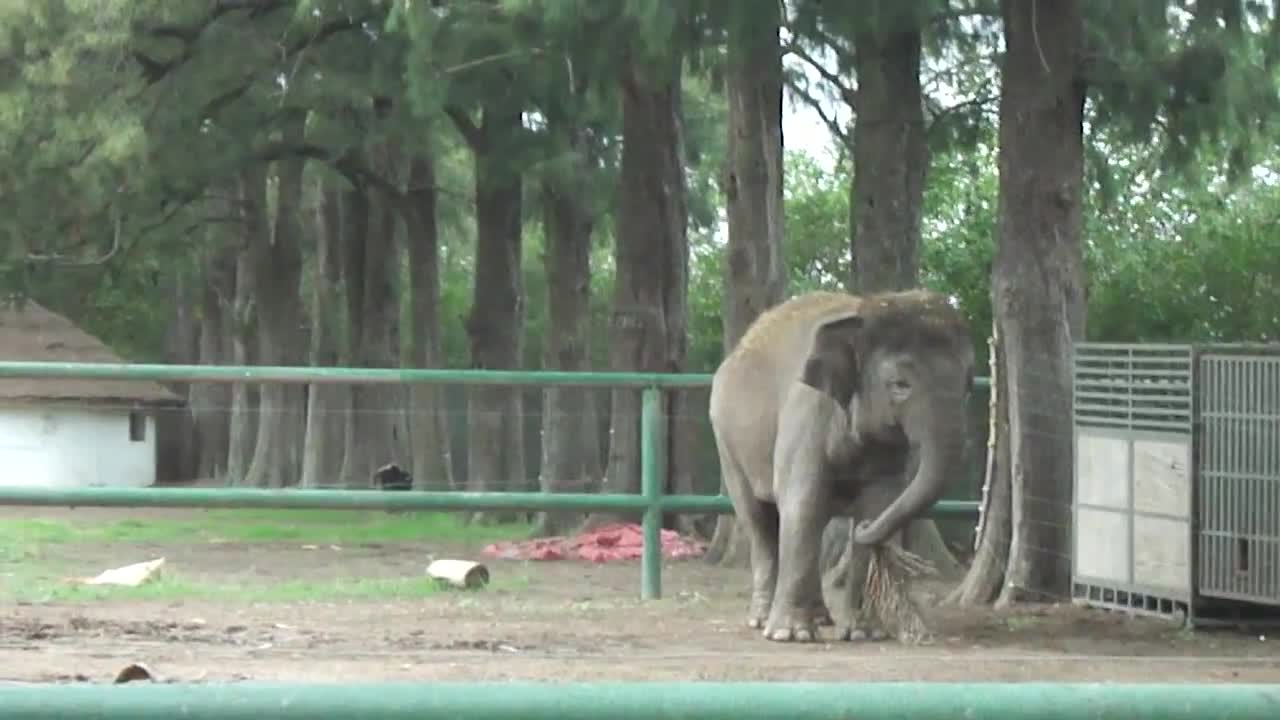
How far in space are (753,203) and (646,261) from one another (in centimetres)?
525

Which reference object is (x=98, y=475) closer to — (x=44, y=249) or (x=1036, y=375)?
(x=44, y=249)

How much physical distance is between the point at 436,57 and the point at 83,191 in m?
5.34

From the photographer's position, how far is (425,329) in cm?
3198

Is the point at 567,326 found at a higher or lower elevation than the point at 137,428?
higher

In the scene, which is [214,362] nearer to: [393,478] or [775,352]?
[393,478]

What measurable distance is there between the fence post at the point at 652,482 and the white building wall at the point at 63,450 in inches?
1064

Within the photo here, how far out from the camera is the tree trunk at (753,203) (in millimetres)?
16859

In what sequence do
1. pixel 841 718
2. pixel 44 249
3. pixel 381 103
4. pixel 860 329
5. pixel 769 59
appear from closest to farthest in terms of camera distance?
pixel 841 718 < pixel 860 329 < pixel 769 59 < pixel 381 103 < pixel 44 249

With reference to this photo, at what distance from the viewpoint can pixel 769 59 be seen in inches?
589

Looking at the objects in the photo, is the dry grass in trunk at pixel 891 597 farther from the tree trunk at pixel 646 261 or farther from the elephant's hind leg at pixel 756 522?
the tree trunk at pixel 646 261

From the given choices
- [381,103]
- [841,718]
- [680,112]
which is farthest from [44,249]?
[841,718]

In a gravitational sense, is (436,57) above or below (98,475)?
above

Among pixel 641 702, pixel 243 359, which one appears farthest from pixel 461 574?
pixel 243 359

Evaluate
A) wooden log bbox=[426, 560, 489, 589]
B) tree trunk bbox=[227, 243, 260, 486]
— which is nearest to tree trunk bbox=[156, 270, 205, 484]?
tree trunk bbox=[227, 243, 260, 486]
